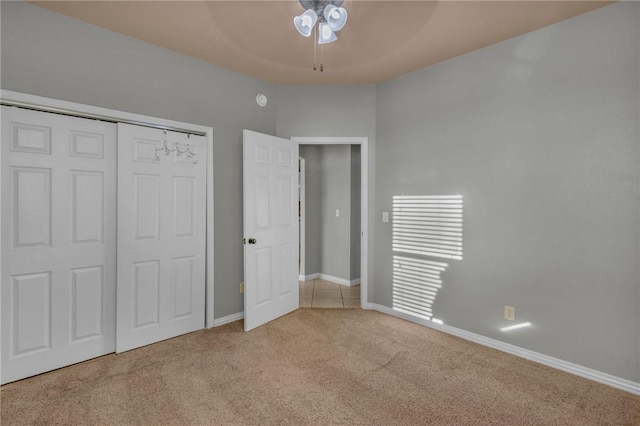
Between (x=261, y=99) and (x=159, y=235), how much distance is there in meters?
1.85

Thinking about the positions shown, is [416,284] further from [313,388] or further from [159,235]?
[159,235]

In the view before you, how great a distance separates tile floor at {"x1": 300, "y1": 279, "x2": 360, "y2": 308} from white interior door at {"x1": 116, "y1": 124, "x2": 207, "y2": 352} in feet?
4.69

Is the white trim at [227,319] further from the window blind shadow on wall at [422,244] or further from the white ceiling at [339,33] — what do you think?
the white ceiling at [339,33]

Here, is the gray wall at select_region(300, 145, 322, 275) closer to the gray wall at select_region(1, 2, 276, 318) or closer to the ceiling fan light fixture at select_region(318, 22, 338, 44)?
the gray wall at select_region(1, 2, 276, 318)

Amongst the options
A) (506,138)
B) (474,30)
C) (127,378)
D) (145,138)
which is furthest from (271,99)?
(127,378)

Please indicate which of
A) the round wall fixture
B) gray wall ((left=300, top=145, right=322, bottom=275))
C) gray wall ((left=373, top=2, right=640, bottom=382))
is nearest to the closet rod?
the round wall fixture

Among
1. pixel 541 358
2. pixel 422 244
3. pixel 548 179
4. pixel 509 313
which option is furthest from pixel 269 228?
pixel 541 358

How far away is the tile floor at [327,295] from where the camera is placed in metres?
3.90

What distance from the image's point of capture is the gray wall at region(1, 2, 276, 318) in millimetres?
2207

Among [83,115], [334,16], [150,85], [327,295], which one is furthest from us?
[327,295]

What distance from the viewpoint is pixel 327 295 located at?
4.27 meters

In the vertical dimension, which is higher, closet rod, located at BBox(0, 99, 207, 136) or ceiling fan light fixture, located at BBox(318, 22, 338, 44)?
ceiling fan light fixture, located at BBox(318, 22, 338, 44)

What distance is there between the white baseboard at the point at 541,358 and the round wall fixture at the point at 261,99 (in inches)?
→ 113

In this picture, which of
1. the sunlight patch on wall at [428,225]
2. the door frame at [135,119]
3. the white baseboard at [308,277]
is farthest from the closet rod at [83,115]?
the white baseboard at [308,277]
